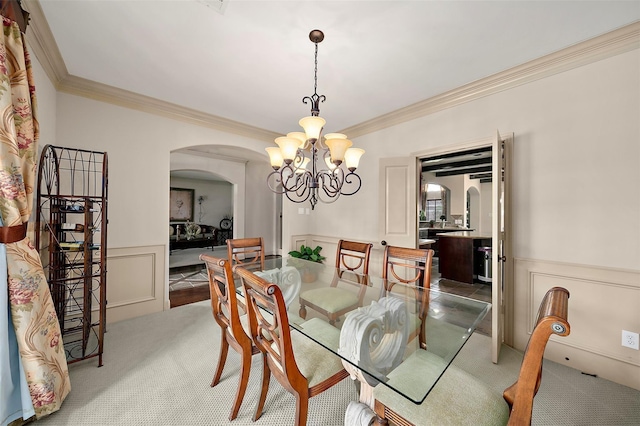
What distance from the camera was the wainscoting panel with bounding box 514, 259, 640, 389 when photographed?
1.79 meters

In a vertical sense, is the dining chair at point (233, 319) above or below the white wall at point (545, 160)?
below

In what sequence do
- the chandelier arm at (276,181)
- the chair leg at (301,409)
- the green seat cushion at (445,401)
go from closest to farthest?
the green seat cushion at (445,401)
the chair leg at (301,409)
the chandelier arm at (276,181)

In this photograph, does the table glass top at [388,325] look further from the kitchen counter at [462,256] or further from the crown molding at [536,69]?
the kitchen counter at [462,256]

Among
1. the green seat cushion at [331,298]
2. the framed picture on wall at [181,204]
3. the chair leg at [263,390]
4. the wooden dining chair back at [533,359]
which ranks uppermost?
the framed picture on wall at [181,204]

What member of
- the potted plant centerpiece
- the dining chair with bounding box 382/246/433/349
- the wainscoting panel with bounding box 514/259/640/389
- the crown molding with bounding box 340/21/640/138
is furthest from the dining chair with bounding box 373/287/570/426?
the crown molding with bounding box 340/21/640/138

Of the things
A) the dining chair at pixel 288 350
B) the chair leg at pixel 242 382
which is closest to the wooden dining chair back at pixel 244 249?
the chair leg at pixel 242 382

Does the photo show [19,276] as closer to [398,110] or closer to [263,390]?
[263,390]

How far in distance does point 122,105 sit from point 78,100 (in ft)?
1.18

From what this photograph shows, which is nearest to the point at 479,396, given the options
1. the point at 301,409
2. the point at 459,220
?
the point at 301,409

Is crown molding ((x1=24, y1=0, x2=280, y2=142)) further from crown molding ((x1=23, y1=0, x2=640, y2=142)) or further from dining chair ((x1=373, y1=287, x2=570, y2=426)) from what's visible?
dining chair ((x1=373, y1=287, x2=570, y2=426))

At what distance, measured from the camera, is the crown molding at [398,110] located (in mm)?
1808

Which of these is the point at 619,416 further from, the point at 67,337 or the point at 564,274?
the point at 67,337

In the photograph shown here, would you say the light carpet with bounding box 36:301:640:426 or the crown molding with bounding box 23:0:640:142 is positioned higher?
the crown molding with bounding box 23:0:640:142

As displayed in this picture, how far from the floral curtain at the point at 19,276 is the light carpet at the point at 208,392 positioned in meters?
0.23
